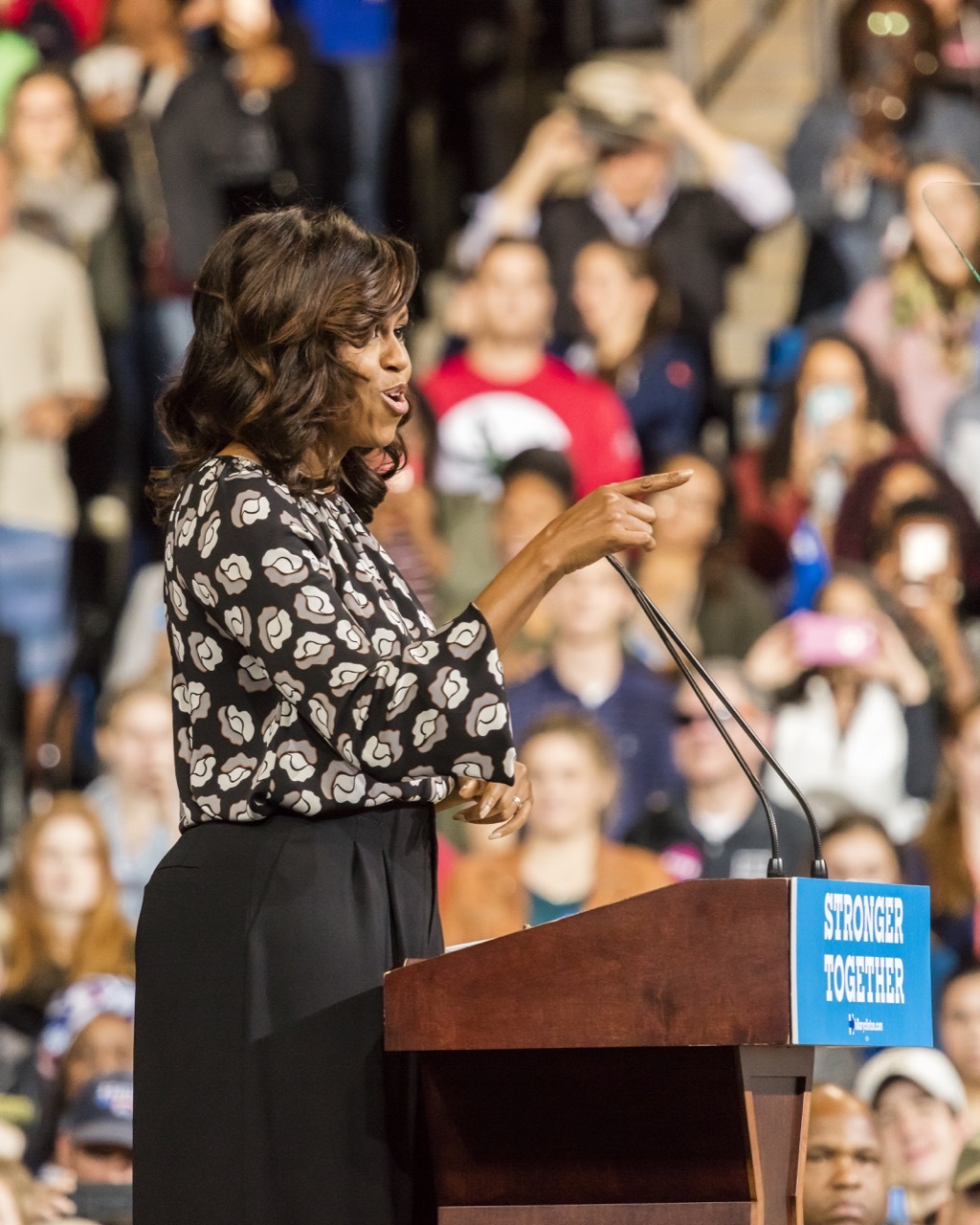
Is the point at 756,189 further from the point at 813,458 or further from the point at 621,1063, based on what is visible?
the point at 621,1063

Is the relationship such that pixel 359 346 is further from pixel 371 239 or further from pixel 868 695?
pixel 868 695

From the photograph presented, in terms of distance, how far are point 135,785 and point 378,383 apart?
321 centimetres

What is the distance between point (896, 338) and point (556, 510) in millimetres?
989

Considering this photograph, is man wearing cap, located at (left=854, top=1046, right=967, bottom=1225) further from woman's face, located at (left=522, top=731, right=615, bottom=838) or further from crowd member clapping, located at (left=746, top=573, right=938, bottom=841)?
woman's face, located at (left=522, top=731, right=615, bottom=838)

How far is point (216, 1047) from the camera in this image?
1642 mm

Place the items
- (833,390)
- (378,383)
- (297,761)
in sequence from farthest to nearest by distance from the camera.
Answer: (833,390) → (378,383) → (297,761)

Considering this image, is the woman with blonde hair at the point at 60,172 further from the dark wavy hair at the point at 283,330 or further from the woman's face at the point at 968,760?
the dark wavy hair at the point at 283,330

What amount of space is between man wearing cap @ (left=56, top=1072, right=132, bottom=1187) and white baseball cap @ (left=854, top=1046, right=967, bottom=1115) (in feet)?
5.32

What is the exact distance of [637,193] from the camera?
16.9 feet

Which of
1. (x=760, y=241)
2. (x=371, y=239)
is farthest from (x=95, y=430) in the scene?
(x=371, y=239)

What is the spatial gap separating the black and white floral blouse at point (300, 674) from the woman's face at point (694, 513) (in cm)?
313

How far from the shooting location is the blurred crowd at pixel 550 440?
14.9 ft

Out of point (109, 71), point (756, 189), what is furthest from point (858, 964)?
point (109, 71)

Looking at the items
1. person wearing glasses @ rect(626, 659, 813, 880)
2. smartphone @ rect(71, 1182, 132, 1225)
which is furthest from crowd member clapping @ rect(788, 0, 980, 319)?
smartphone @ rect(71, 1182, 132, 1225)
